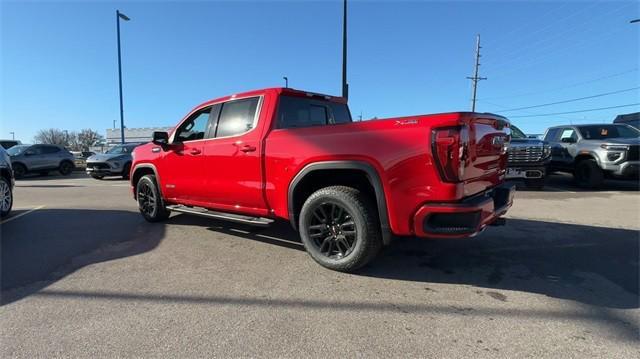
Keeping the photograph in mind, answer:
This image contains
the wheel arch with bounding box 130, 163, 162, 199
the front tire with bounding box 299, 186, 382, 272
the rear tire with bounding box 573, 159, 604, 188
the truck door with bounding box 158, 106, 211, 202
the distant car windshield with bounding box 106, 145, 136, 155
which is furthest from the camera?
the distant car windshield with bounding box 106, 145, 136, 155

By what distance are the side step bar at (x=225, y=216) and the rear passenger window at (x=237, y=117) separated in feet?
3.34

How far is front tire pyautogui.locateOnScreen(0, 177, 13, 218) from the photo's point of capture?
6.54m

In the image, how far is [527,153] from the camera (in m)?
9.66

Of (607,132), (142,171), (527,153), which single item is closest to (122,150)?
(142,171)

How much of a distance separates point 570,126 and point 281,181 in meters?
10.5

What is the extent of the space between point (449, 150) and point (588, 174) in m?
9.41

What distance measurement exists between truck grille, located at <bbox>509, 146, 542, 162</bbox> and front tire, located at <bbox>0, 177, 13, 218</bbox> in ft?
35.7

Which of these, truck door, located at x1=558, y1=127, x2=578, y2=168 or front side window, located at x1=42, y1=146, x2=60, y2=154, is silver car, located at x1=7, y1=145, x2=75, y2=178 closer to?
front side window, located at x1=42, y1=146, x2=60, y2=154

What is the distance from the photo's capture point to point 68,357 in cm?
237

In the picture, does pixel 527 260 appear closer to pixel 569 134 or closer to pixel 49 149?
pixel 569 134

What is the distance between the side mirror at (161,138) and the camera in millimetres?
5516

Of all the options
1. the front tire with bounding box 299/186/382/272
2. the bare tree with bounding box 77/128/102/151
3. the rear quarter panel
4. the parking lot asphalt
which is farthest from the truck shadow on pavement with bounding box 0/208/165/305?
the bare tree with bounding box 77/128/102/151

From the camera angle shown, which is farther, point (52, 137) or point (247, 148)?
point (52, 137)

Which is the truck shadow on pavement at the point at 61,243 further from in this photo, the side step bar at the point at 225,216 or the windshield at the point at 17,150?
the windshield at the point at 17,150
